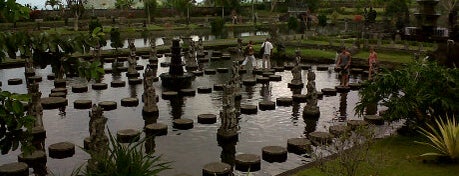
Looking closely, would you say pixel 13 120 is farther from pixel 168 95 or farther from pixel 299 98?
pixel 299 98

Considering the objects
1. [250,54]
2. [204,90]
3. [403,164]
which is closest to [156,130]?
[204,90]

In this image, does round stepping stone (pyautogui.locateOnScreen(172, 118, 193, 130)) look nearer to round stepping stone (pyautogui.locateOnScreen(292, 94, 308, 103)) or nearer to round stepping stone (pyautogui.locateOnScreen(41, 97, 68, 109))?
round stepping stone (pyautogui.locateOnScreen(41, 97, 68, 109))

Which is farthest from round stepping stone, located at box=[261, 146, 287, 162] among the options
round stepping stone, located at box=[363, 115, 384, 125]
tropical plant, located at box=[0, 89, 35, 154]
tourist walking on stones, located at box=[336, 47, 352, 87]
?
tourist walking on stones, located at box=[336, 47, 352, 87]

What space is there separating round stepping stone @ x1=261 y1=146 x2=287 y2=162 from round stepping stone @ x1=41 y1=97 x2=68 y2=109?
9.74 meters

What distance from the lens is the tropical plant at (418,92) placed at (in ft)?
44.6

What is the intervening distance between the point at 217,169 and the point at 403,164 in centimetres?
475

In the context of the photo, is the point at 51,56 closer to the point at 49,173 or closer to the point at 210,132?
the point at 49,173

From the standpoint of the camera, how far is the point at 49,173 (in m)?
12.1

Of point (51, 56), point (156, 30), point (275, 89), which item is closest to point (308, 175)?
point (51, 56)

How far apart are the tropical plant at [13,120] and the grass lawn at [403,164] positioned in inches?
287

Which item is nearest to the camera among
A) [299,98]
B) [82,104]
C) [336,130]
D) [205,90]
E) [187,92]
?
[336,130]

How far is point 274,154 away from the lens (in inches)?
520

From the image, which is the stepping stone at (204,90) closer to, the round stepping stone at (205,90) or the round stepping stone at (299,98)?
the round stepping stone at (205,90)

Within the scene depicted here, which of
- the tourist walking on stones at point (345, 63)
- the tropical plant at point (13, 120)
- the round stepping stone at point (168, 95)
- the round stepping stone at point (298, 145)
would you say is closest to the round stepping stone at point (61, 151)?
the round stepping stone at point (298, 145)
